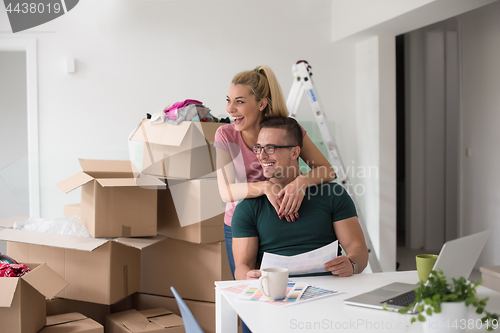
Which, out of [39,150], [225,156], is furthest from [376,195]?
[39,150]

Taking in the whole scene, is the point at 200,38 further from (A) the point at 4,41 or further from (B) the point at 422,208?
(B) the point at 422,208

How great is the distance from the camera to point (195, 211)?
7.19 ft

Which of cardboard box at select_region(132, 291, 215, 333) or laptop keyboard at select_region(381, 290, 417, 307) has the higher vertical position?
laptop keyboard at select_region(381, 290, 417, 307)

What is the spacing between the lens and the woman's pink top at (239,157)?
1.85 meters

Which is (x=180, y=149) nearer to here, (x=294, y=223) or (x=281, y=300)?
(x=294, y=223)

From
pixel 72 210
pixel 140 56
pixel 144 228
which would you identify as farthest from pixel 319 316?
pixel 140 56

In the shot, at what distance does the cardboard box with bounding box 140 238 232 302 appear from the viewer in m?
2.27

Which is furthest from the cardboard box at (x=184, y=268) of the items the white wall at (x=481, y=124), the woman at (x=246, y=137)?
the white wall at (x=481, y=124)

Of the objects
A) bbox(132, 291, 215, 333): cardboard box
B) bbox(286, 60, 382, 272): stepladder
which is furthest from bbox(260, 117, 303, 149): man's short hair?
bbox(286, 60, 382, 272): stepladder

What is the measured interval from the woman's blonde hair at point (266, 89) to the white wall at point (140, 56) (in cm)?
165

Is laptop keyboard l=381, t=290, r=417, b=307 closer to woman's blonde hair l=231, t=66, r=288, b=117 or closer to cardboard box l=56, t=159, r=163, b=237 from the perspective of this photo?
woman's blonde hair l=231, t=66, r=288, b=117

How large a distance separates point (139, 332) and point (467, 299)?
1.69m

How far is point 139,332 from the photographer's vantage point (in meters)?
2.08

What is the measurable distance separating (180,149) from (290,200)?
93cm
